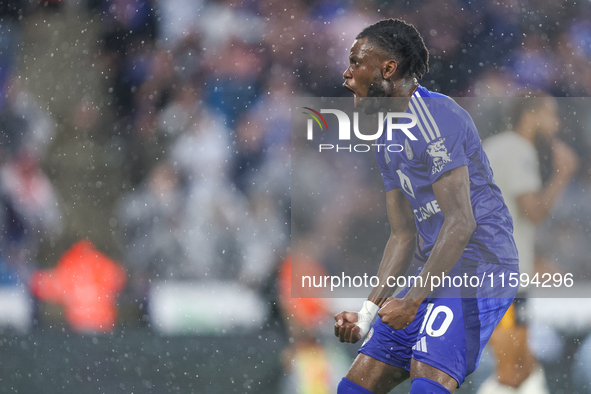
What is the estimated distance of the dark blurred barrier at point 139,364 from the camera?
9.45 ft

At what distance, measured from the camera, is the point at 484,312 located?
1288 millimetres

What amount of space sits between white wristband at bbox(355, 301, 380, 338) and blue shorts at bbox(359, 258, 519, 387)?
0.04 m

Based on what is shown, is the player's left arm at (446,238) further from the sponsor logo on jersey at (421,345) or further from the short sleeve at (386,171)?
the short sleeve at (386,171)

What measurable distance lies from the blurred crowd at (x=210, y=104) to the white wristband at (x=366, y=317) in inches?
61.0

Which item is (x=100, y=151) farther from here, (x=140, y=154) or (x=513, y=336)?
(x=513, y=336)

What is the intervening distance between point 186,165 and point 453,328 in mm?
2370

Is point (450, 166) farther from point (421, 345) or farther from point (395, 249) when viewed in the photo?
point (421, 345)

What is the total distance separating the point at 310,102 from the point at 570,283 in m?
1.57

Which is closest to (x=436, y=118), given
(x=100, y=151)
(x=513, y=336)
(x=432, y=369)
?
(x=432, y=369)

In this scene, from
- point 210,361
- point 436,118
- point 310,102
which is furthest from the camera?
point 210,361

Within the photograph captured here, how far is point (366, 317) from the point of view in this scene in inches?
54.7

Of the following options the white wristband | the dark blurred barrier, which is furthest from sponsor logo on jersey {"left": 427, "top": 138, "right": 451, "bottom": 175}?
the dark blurred barrier

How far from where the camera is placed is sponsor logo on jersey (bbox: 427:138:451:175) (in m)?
1.29

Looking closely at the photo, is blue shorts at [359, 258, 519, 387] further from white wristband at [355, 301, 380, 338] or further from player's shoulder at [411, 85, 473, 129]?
player's shoulder at [411, 85, 473, 129]
